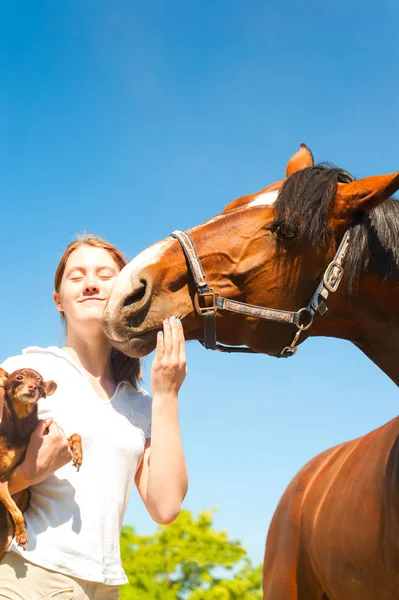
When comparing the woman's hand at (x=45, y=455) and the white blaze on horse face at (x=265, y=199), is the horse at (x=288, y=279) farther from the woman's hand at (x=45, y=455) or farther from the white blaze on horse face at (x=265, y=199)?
the woman's hand at (x=45, y=455)

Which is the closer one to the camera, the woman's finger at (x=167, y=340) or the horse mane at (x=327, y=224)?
the woman's finger at (x=167, y=340)

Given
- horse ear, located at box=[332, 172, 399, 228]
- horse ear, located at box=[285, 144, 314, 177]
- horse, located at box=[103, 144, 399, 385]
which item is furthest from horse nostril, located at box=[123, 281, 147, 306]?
horse ear, located at box=[285, 144, 314, 177]

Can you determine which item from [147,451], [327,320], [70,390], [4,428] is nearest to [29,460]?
[4,428]

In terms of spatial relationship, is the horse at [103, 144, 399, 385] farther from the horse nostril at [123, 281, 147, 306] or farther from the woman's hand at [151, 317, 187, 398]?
the woman's hand at [151, 317, 187, 398]

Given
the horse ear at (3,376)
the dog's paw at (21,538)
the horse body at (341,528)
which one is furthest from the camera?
the horse body at (341,528)

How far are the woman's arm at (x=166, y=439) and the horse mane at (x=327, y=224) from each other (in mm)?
804

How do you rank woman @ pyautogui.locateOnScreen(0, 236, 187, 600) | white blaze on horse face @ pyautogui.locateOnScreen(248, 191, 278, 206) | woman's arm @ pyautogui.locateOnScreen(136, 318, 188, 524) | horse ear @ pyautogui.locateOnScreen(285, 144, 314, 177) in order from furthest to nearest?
horse ear @ pyautogui.locateOnScreen(285, 144, 314, 177), white blaze on horse face @ pyautogui.locateOnScreen(248, 191, 278, 206), woman's arm @ pyautogui.locateOnScreen(136, 318, 188, 524), woman @ pyautogui.locateOnScreen(0, 236, 187, 600)

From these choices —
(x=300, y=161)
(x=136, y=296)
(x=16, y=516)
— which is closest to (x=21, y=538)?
(x=16, y=516)

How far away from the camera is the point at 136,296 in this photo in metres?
2.89

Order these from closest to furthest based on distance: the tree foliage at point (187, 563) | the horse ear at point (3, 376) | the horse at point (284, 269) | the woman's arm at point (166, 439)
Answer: the horse ear at point (3, 376)
the woman's arm at point (166, 439)
the horse at point (284, 269)
the tree foliage at point (187, 563)

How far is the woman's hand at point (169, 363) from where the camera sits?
2.66 metres

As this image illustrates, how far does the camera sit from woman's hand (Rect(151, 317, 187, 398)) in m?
2.66

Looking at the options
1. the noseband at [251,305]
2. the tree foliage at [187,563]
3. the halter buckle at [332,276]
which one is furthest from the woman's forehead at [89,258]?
the tree foliage at [187,563]

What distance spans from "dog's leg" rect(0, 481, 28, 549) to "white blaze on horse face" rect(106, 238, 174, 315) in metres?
0.85
